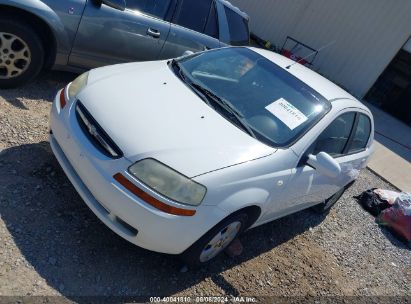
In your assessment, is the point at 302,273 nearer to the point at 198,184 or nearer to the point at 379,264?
the point at 379,264

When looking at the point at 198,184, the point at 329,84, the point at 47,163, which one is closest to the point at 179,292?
the point at 198,184

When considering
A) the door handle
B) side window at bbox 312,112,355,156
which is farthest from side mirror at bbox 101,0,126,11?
side window at bbox 312,112,355,156

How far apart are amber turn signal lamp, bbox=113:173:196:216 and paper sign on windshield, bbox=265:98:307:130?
1264mm

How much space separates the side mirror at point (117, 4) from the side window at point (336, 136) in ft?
9.12

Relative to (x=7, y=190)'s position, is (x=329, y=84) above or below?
above

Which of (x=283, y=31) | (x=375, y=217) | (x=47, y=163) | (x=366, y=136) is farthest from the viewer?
(x=283, y=31)

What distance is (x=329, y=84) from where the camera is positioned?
13.7ft

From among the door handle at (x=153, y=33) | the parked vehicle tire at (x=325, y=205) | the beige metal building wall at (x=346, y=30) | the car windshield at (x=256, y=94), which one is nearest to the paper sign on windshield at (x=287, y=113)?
the car windshield at (x=256, y=94)

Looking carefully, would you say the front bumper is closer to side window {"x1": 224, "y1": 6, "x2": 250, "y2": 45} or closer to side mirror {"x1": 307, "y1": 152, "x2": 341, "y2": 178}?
side mirror {"x1": 307, "y1": 152, "x2": 341, "y2": 178}

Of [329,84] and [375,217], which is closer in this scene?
[329,84]

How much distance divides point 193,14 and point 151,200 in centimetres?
355

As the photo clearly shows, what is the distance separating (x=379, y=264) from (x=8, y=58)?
4.86 m

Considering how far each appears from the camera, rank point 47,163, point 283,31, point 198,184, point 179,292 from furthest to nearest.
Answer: point 283,31 < point 47,163 < point 179,292 < point 198,184

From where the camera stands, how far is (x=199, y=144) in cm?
288
